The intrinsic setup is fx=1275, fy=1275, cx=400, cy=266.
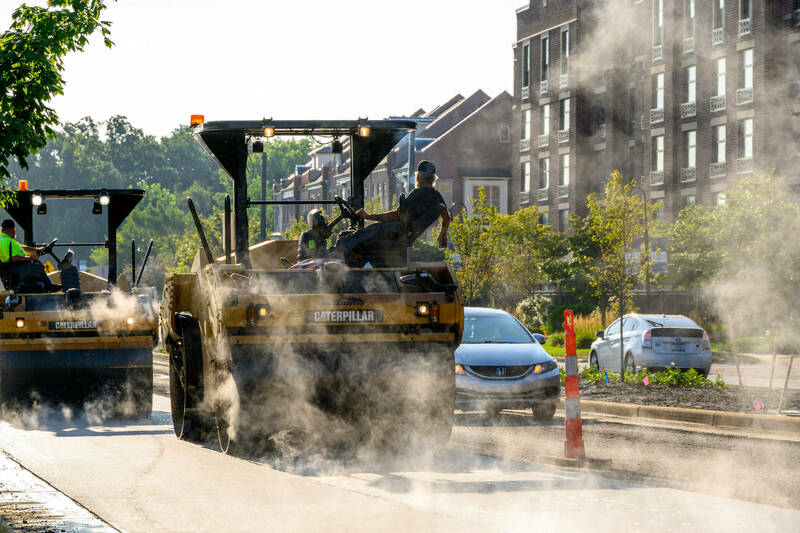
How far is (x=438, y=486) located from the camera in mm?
9078

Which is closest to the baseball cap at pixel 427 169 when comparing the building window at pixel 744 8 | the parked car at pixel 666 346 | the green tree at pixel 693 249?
the parked car at pixel 666 346

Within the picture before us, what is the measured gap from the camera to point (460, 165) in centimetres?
7838

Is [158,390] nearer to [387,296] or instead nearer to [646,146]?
[387,296]

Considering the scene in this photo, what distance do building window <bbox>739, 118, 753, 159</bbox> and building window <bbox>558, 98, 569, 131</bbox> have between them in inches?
573

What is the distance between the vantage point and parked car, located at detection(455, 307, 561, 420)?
52.4ft

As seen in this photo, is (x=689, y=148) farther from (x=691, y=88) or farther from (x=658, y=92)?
(x=658, y=92)

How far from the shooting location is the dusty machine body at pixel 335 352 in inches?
391

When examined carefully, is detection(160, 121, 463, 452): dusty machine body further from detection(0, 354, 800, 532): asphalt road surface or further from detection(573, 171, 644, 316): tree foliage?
detection(573, 171, 644, 316): tree foliage

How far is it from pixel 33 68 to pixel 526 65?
54722mm

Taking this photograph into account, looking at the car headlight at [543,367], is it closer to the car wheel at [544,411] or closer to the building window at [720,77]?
the car wheel at [544,411]

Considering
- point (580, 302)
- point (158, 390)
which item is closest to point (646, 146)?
point (580, 302)

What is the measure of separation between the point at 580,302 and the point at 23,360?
35.4m

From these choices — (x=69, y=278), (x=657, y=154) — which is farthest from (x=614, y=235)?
(x=69, y=278)

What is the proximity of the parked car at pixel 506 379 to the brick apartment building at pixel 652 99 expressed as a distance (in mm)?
7377
